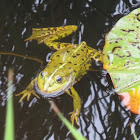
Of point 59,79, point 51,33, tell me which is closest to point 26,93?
point 59,79

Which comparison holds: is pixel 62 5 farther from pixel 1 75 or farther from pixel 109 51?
pixel 1 75

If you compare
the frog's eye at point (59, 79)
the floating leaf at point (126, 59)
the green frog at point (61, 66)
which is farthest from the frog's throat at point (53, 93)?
the floating leaf at point (126, 59)

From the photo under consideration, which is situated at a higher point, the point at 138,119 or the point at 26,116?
the point at 26,116

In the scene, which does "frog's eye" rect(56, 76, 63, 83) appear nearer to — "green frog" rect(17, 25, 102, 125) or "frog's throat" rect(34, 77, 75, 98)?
"green frog" rect(17, 25, 102, 125)

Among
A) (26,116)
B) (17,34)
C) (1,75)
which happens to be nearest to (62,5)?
(17,34)

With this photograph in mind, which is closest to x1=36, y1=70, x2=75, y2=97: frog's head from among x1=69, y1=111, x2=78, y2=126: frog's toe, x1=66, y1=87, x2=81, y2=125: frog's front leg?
x1=66, y1=87, x2=81, y2=125: frog's front leg

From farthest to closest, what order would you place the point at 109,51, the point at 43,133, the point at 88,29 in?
the point at 88,29, the point at 109,51, the point at 43,133

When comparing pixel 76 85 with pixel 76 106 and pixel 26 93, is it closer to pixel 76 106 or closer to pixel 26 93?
pixel 76 106

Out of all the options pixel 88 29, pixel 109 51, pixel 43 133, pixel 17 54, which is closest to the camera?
pixel 43 133
